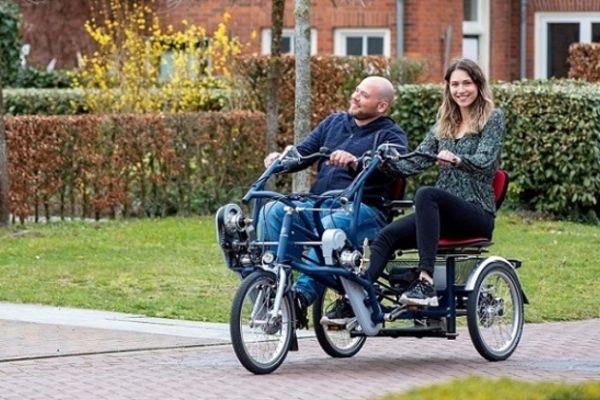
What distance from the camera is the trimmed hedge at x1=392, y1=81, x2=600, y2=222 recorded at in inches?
751

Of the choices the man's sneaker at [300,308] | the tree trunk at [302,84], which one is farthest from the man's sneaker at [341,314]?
the tree trunk at [302,84]

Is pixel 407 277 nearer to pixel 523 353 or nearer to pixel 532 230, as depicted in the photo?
pixel 523 353

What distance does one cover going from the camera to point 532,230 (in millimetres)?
18469

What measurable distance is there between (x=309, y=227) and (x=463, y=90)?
1.31 metres

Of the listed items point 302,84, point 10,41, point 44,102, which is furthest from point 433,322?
point 10,41

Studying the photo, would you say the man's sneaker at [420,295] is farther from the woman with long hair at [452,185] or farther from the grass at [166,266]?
the grass at [166,266]

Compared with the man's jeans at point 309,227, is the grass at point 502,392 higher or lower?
lower

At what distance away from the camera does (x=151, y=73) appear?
22.8 m

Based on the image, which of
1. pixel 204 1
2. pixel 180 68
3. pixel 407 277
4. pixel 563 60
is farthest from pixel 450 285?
pixel 563 60

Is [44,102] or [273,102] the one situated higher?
[44,102]

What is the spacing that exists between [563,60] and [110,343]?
2268 cm

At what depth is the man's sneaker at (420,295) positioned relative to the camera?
32.0ft

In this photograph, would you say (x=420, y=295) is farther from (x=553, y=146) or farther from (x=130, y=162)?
(x=553, y=146)

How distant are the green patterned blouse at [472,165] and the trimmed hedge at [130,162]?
8.72 meters
